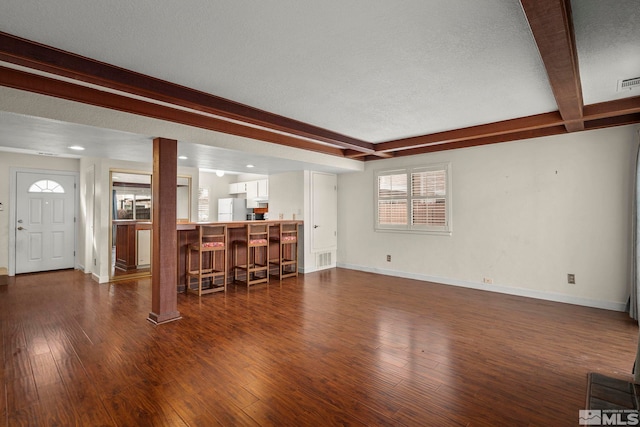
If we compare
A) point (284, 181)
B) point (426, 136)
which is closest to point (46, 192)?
point (284, 181)

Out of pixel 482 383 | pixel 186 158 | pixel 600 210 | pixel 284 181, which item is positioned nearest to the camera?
pixel 482 383

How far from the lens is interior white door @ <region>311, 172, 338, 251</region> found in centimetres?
660

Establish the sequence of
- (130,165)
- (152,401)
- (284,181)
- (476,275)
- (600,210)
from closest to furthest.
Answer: (152,401)
(600,210)
(476,275)
(130,165)
(284,181)

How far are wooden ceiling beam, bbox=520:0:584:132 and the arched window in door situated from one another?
8.32m

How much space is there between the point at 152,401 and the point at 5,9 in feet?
8.53

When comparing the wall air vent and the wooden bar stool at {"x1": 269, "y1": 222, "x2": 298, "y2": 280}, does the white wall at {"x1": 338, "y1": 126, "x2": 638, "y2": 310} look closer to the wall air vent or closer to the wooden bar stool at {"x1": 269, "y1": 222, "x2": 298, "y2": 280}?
the wall air vent

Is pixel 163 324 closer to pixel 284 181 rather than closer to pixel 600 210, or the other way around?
pixel 284 181

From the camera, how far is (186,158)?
4801 millimetres


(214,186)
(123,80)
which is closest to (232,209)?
(214,186)

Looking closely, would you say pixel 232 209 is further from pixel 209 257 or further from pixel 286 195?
pixel 209 257

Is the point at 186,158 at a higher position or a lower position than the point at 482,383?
higher

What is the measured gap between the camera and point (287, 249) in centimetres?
656

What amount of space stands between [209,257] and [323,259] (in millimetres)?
2487

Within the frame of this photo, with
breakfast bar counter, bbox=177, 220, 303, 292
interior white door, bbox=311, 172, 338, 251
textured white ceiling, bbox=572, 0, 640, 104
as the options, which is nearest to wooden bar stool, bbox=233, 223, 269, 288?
breakfast bar counter, bbox=177, 220, 303, 292
